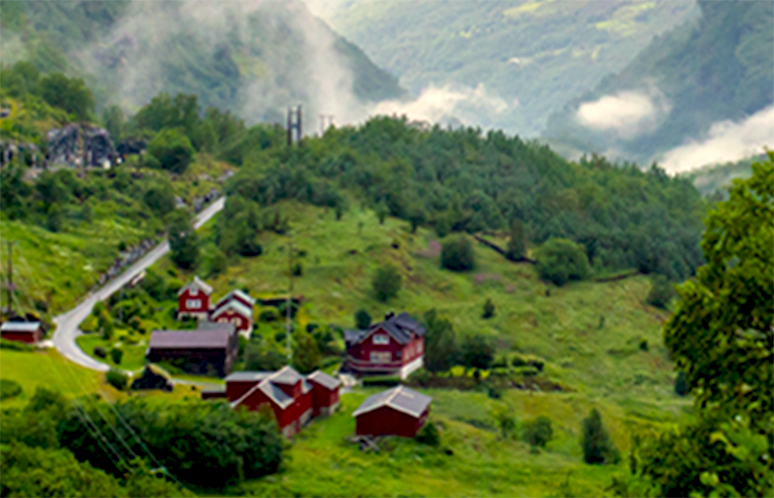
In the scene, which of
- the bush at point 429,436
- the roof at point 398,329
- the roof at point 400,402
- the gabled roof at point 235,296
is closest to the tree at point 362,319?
the roof at point 398,329

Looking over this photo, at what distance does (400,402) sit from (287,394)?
4.99m

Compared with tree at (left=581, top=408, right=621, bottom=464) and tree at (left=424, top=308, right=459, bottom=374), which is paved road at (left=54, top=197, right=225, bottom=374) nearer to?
tree at (left=424, top=308, right=459, bottom=374)

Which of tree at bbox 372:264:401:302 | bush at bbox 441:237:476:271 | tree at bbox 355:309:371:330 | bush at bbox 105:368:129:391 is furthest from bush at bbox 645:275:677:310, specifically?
bush at bbox 105:368:129:391

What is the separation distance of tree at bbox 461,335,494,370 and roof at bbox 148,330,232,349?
47.6 feet

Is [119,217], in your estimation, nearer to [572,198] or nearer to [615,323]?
[615,323]

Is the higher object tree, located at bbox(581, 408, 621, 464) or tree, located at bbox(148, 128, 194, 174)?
tree, located at bbox(148, 128, 194, 174)

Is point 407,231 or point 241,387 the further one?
point 407,231

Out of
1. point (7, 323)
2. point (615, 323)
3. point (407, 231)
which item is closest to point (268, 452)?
point (7, 323)

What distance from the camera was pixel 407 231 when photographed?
83.1 meters

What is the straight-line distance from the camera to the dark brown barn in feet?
157

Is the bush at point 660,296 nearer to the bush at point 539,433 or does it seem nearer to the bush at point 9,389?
the bush at point 539,433

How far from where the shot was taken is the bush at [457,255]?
A: 76.5m

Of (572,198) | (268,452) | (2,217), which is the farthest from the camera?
(572,198)

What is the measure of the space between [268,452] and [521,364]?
26.2m
